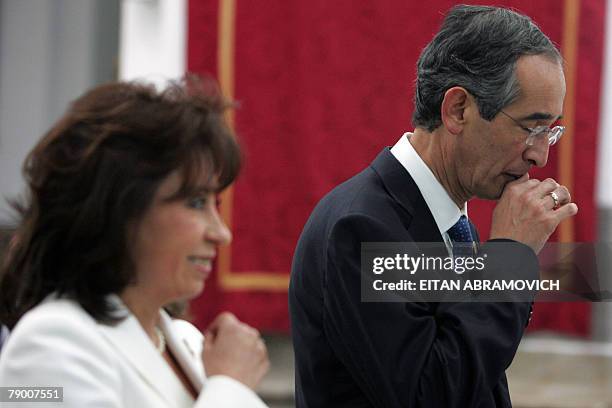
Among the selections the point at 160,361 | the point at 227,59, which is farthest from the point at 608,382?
the point at 160,361

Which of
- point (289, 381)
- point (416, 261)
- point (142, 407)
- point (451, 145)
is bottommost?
point (289, 381)

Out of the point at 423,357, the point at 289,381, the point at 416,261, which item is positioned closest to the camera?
the point at 423,357

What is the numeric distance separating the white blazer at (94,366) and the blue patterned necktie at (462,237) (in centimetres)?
62

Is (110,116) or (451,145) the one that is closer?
(110,116)

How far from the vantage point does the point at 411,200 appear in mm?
2020

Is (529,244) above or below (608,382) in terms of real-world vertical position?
above

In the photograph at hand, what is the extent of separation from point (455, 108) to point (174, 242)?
2.37 ft

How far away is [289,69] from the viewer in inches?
202

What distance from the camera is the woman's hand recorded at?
164cm

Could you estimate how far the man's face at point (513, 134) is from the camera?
2.03m

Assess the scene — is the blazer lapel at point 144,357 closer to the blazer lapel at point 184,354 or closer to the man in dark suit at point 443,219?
the blazer lapel at point 184,354

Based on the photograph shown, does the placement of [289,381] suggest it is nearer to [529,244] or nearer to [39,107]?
[39,107]

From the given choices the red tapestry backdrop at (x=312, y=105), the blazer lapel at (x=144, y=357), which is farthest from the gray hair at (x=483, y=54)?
the red tapestry backdrop at (x=312, y=105)

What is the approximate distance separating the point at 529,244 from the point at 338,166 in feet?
10.3
